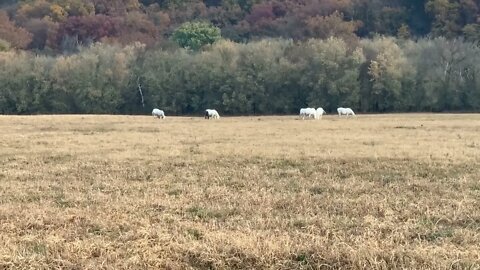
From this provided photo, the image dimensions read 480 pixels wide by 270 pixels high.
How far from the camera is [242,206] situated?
34.0ft

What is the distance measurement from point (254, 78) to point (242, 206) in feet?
201

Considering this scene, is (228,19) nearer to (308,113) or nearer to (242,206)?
(308,113)

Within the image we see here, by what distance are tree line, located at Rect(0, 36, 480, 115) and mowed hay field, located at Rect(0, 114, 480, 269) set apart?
46999 mm

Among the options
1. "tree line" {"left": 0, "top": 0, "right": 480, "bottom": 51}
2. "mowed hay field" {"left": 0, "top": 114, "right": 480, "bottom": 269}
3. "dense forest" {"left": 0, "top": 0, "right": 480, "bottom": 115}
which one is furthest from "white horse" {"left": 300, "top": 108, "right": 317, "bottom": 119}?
"tree line" {"left": 0, "top": 0, "right": 480, "bottom": 51}

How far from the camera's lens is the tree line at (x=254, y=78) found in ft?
217

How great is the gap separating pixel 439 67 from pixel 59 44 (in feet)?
225

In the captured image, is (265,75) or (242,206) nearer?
(242,206)

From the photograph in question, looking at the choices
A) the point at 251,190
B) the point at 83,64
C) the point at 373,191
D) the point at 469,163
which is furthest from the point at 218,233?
the point at 83,64

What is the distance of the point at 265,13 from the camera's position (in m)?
111

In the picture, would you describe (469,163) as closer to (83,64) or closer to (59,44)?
(83,64)

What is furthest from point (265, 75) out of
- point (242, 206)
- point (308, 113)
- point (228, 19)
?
point (242, 206)

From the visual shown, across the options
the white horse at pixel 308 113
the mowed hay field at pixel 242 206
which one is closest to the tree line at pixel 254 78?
the white horse at pixel 308 113

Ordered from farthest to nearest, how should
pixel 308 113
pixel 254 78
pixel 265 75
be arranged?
pixel 254 78
pixel 265 75
pixel 308 113

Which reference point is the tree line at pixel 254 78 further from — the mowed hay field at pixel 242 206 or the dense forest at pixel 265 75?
the mowed hay field at pixel 242 206
